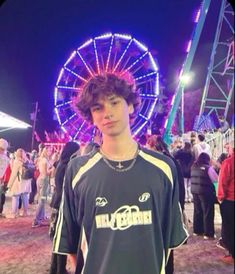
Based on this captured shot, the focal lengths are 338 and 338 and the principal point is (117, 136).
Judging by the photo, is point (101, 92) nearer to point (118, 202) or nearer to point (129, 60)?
point (118, 202)

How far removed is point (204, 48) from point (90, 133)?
41cm

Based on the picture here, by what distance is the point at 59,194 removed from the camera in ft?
3.17

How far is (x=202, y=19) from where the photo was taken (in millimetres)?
938

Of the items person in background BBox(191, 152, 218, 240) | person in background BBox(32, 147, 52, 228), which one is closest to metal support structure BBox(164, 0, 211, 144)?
person in background BBox(191, 152, 218, 240)

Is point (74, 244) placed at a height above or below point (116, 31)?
below

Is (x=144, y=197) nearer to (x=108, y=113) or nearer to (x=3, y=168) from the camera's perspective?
(x=108, y=113)

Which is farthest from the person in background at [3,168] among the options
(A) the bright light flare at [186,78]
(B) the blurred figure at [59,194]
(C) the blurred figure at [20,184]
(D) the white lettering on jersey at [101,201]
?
(A) the bright light flare at [186,78]

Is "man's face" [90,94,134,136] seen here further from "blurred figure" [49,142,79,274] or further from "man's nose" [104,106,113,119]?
"blurred figure" [49,142,79,274]

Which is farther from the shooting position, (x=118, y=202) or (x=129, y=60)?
(x=129, y=60)

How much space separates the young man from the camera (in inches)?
29.0

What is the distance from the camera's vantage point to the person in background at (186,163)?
89 centimetres

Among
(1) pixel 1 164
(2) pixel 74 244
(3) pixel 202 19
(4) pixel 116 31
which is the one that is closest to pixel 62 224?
(2) pixel 74 244

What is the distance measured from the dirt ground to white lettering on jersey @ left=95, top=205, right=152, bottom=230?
0.66 feet

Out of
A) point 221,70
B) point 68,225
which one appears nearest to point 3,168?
point 68,225
